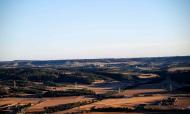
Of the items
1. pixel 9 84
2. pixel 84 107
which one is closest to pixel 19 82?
pixel 9 84

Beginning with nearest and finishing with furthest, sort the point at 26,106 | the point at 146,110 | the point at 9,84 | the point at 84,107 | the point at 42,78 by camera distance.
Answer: the point at 146,110, the point at 84,107, the point at 26,106, the point at 9,84, the point at 42,78

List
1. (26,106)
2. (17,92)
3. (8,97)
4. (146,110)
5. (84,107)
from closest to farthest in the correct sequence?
(146,110), (84,107), (26,106), (8,97), (17,92)

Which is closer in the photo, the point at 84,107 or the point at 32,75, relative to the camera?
the point at 84,107

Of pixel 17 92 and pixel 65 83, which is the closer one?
pixel 17 92

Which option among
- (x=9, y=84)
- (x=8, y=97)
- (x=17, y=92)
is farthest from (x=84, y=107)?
(x=9, y=84)

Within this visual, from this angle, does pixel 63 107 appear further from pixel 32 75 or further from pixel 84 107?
pixel 32 75

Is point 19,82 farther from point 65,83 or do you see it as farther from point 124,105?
point 124,105

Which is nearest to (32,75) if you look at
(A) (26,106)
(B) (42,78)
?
(B) (42,78)

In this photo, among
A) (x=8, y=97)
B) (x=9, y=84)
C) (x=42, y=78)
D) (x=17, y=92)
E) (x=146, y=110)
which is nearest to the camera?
(x=146, y=110)

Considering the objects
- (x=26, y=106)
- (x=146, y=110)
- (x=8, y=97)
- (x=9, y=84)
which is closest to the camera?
(x=146, y=110)
